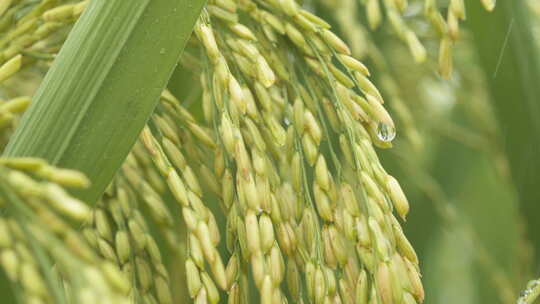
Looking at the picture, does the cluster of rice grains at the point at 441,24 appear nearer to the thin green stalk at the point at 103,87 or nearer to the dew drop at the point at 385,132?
the dew drop at the point at 385,132

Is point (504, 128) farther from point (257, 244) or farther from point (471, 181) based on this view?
point (257, 244)

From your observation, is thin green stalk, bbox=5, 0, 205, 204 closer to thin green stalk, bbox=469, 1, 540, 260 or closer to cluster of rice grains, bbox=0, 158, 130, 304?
cluster of rice grains, bbox=0, 158, 130, 304

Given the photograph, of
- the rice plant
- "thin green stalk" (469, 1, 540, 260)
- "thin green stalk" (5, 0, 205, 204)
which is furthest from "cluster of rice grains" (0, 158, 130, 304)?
"thin green stalk" (469, 1, 540, 260)

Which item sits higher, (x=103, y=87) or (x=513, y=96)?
(x=103, y=87)

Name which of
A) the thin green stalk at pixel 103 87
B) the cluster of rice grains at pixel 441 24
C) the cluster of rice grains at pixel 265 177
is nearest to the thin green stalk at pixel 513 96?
the cluster of rice grains at pixel 441 24

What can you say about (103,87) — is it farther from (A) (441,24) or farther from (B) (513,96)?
(B) (513,96)

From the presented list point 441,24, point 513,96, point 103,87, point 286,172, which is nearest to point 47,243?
point 103,87
